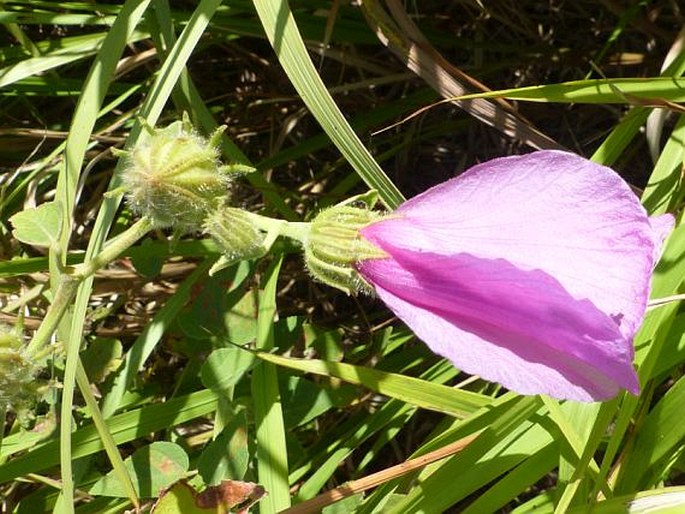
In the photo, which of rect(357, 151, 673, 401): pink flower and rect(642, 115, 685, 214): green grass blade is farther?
rect(642, 115, 685, 214): green grass blade

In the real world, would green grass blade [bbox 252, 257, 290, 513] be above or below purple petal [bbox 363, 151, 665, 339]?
below

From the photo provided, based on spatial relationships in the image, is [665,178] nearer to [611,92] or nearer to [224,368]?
[611,92]

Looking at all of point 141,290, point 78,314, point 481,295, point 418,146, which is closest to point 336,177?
point 418,146

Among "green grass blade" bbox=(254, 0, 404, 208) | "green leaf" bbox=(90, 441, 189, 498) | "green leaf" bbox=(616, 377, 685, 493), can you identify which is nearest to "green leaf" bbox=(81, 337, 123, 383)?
"green leaf" bbox=(90, 441, 189, 498)

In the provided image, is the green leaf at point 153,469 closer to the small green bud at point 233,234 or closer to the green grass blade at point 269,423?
the green grass blade at point 269,423

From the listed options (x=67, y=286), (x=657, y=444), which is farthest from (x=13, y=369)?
(x=657, y=444)

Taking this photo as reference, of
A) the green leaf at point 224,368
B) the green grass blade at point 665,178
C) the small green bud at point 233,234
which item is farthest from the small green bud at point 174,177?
the green grass blade at point 665,178

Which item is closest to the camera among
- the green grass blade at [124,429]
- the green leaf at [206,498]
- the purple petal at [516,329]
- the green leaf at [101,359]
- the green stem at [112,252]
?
the purple petal at [516,329]

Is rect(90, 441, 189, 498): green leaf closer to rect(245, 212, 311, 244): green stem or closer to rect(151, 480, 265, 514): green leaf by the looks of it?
rect(151, 480, 265, 514): green leaf
